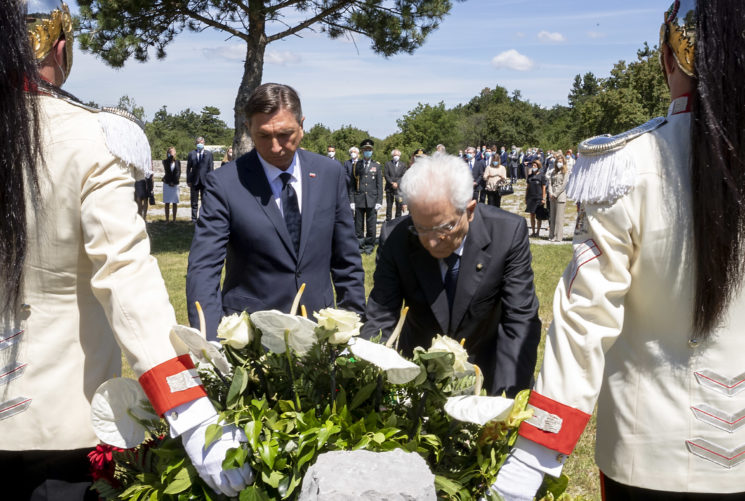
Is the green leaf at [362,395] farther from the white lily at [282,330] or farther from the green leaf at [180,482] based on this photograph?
the green leaf at [180,482]

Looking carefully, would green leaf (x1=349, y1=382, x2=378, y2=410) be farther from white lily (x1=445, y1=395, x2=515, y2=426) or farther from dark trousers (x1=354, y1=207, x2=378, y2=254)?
dark trousers (x1=354, y1=207, x2=378, y2=254)

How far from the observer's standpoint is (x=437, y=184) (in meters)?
2.24

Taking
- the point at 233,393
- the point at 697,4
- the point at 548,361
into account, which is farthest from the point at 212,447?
the point at 697,4

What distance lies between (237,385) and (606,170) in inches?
39.8

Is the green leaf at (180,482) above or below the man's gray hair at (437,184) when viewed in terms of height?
below

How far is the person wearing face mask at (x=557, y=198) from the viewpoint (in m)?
12.9

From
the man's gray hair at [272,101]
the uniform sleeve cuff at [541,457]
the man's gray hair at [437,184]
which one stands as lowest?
the uniform sleeve cuff at [541,457]

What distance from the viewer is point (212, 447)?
1.57 metres

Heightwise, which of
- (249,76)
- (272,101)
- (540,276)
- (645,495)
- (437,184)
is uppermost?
(249,76)

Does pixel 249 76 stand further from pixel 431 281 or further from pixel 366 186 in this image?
pixel 431 281

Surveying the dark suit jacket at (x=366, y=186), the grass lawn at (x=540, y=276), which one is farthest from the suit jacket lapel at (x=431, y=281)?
the dark suit jacket at (x=366, y=186)

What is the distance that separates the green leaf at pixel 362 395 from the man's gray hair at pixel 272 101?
1.76m

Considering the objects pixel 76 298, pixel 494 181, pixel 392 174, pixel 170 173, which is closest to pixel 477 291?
pixel 76 298

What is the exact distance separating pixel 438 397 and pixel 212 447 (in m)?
0.56
